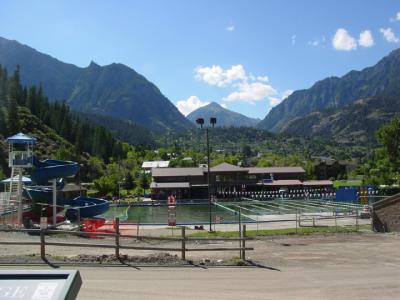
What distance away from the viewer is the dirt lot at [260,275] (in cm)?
1131

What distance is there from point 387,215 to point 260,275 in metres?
18.6

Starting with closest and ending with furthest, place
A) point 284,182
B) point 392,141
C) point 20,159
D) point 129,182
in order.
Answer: point 20,159, point 392,141, point 284,182, point 129,182

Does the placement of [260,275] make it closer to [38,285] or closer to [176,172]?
[38,285]

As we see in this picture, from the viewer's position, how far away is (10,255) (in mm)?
16578

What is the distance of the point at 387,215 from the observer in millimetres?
29656

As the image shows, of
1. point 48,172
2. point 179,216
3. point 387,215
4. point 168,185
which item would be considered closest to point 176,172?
point 168,185

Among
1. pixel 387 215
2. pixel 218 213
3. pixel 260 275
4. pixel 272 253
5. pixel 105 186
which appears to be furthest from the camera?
pixel 105 186

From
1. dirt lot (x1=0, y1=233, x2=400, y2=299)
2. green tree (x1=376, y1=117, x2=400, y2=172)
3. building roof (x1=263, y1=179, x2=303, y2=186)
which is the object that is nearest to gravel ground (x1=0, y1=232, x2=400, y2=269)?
dirt lot (x1=0, y1=233, x2=400, y2=299)

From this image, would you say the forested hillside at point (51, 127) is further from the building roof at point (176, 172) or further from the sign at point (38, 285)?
the sign at point (38, 285)

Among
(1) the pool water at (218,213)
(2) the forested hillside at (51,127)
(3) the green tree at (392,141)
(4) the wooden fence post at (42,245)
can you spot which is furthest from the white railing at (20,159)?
(2) the forested hillside at (51,127)

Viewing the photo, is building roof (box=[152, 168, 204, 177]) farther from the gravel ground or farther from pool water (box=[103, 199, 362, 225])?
the gravel ground

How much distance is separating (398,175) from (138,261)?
62063 mm

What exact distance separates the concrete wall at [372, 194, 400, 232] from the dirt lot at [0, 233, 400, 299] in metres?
8.67

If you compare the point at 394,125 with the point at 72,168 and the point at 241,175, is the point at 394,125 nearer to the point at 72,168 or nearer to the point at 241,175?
the point at 241,175
